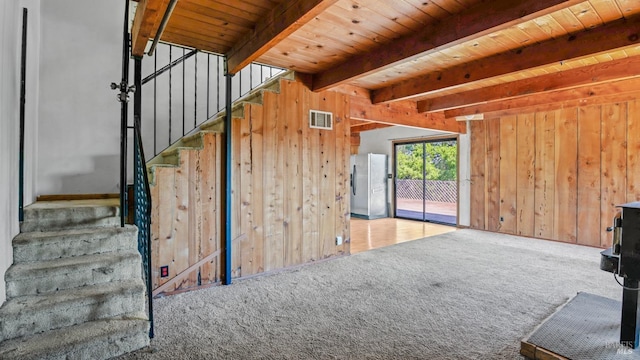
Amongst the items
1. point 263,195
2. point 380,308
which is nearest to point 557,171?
point 380,308

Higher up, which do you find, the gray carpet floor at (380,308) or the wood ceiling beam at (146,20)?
the wood ceiling beam at (146,20)

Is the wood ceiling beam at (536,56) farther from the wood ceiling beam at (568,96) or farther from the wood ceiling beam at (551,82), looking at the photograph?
the wood ceiling beam at (568,96)

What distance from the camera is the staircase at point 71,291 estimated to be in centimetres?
185

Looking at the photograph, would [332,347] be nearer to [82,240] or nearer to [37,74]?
[82,240]

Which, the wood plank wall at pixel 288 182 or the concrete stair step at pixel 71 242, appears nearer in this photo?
the concrete stair step at pixel 71 242

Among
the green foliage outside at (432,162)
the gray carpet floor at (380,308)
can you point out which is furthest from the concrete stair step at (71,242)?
the green foliage outside at (432,162)

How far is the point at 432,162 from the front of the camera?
916cm

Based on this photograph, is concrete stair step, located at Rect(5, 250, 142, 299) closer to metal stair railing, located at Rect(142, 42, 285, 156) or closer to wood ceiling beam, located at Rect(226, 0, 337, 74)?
wood ceiling beam, located at Rect(226, 0, 337, 74)

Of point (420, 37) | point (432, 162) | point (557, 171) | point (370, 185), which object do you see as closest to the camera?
point (420, 37)

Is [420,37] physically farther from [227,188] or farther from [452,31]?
[227,188]

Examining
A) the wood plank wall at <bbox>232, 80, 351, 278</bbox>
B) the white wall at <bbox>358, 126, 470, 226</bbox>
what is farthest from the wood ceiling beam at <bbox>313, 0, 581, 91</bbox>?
the white wall at <bbox>358, 126, 470, 226</bbox>

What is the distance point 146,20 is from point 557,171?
6303mm

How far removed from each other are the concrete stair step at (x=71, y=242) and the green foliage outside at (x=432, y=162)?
7.50m

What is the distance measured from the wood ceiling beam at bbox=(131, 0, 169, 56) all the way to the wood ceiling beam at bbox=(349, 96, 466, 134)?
2.79m
